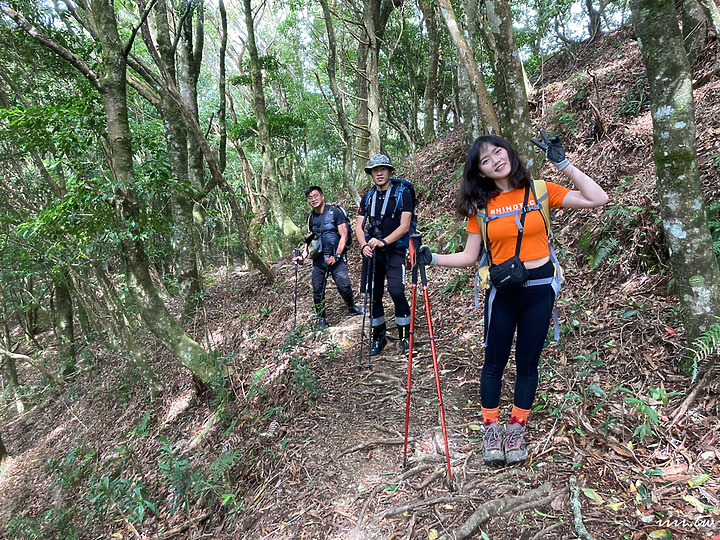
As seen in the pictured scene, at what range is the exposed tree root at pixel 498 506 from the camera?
8.07ft

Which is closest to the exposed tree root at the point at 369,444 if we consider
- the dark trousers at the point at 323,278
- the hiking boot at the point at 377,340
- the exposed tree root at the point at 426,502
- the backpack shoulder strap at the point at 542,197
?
the exposed tree root at the point at 426,502

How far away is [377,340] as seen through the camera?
17.2 ft

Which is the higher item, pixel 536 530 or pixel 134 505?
pixel 536 530

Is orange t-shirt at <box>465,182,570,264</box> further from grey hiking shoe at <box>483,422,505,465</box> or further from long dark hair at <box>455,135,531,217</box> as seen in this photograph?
grey hiking shoe at <box>483,422,505,465</box>

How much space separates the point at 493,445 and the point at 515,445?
163 mm

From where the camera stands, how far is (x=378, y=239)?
471 centimetres

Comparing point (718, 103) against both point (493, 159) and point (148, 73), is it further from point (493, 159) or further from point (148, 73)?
point (148, 73)

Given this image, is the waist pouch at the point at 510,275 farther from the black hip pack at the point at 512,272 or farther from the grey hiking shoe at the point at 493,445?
the grey hiking shoe at the point at 493,445

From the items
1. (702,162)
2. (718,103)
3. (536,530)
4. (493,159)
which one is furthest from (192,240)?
(718,103)

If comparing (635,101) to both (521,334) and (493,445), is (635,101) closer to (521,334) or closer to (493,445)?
(521,334)

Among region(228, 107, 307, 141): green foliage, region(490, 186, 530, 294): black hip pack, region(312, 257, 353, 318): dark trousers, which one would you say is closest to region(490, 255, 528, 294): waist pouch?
region(490, 186, 530, 294): black hip pack

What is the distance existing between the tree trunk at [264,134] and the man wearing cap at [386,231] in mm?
7927

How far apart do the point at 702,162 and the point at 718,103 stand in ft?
5.39

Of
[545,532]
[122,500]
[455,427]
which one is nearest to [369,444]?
[455,427]
